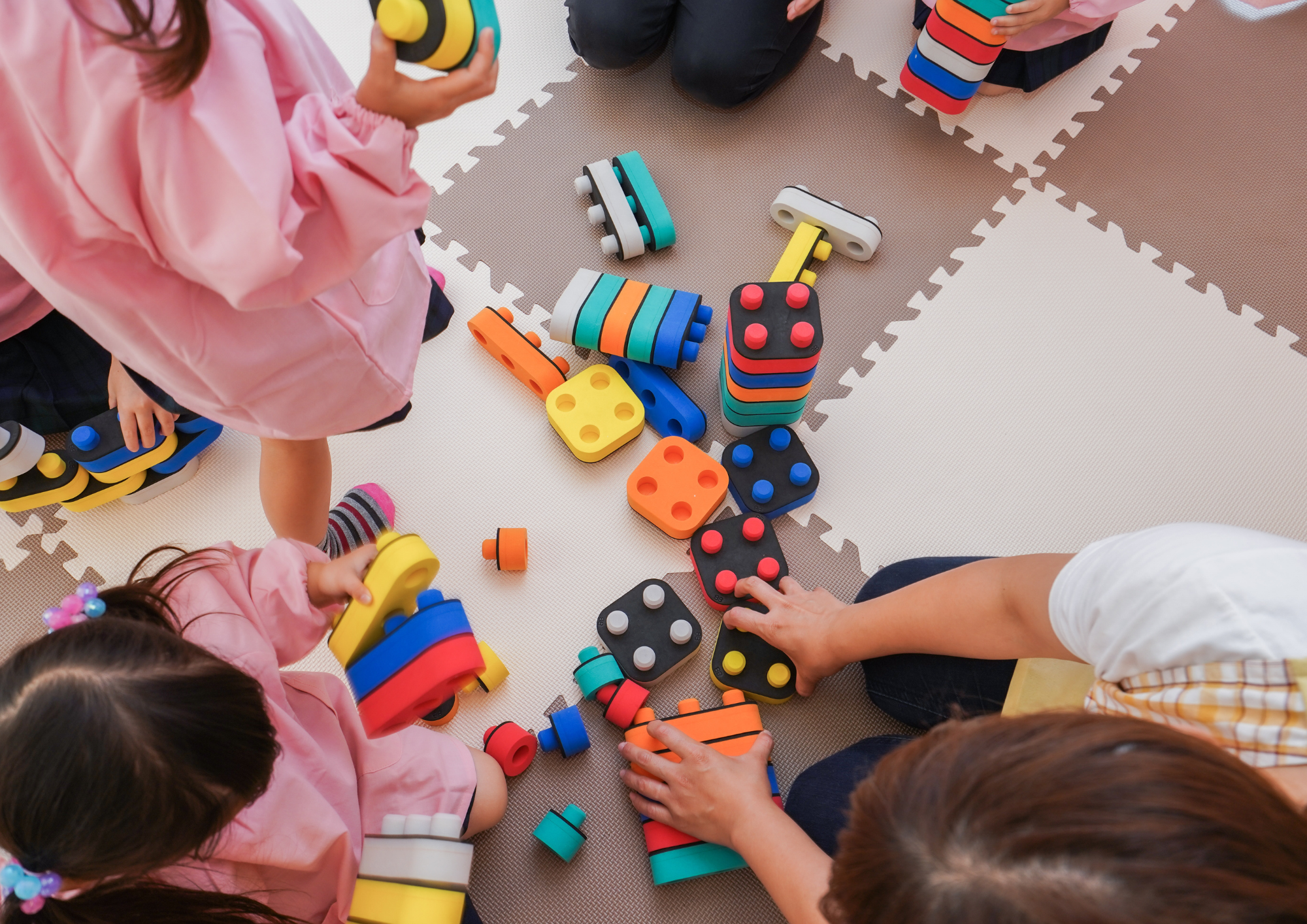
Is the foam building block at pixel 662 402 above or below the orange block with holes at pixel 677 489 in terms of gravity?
above

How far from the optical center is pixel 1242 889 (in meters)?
0.41

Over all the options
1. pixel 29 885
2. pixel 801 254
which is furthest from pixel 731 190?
pixel 29 885

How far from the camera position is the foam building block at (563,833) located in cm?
93

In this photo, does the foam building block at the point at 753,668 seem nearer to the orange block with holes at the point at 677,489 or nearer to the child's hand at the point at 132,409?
the orange block with holes at the point at 677,489

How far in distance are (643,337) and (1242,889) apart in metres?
0.81

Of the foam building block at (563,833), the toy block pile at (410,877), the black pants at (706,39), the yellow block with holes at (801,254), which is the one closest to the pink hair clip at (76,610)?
the toy block pile at (410,877)

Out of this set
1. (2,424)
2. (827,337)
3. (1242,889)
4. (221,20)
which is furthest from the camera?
(827,337)

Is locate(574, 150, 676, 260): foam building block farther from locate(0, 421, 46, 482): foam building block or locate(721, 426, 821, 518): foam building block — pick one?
locate(0, 421, 46, 482): foam building block

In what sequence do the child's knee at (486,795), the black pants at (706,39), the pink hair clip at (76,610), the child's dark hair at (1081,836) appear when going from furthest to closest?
the black pants at (706,39)
the child's knee at (486,795)
the pink hair clip at (76,610)
the child's dark hair at (1081,836)

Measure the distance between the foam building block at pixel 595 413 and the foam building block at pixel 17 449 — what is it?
593 millimetres

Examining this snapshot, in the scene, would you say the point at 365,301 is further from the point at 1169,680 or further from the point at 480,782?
the point at 1169,680

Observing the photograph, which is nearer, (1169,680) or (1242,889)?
(1242,889)

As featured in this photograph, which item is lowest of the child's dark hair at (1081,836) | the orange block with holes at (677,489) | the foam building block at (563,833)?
the foam building block at (563,833)

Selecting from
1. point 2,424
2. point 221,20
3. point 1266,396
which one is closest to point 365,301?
point 221,20
